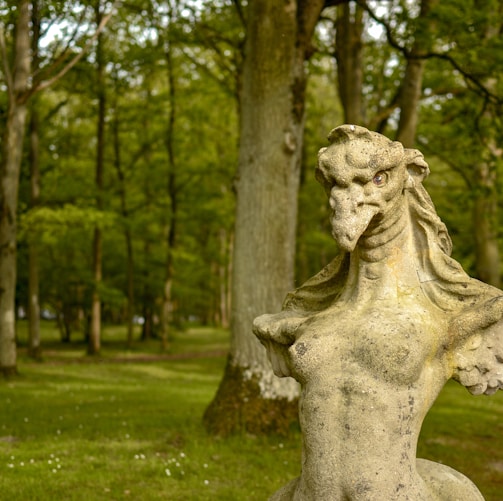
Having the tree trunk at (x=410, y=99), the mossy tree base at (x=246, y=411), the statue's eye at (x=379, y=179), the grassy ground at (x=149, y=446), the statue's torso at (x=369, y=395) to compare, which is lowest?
the grassy ground at (x=149, y=446)

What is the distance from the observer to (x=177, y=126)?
26500 mm

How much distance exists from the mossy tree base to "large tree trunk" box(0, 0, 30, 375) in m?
7.23

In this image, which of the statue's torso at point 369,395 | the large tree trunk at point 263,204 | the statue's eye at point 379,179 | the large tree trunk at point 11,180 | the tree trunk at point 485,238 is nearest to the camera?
the statue's torso at point 369,395

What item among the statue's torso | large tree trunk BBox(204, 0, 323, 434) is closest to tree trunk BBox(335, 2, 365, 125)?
large tree trunk BBox(204, 0, 323, 434)

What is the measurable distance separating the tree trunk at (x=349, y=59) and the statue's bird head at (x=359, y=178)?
1057 centimetres

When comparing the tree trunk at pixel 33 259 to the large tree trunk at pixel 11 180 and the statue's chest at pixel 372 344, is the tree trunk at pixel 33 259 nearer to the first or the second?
the large tree trunk at pixel 11 180

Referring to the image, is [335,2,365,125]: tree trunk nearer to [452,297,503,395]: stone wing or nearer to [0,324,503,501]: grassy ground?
[0,324,503,501]: grassy ground

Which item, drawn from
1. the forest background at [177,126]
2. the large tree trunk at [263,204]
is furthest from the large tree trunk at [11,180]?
the large tree trunk at [263,204]

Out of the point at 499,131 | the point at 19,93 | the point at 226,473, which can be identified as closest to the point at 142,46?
the point at 19,93

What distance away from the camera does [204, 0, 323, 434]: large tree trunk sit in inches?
351

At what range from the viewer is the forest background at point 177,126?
12.8m

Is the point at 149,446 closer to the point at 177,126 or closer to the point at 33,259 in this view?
the point at 33,259

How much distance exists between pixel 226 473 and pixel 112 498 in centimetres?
134

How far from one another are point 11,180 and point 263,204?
25.5 feet
